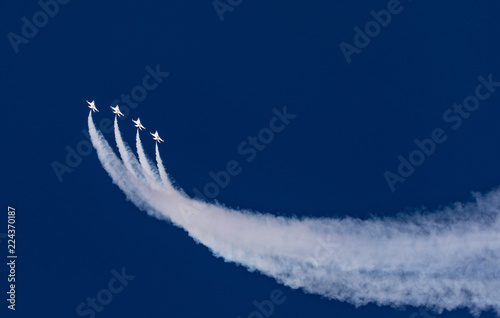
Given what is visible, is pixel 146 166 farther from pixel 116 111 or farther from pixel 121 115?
pixel 116 111

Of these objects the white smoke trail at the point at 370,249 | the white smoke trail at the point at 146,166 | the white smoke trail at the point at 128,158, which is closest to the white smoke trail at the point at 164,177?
the white smoke trail at the point at 370,249

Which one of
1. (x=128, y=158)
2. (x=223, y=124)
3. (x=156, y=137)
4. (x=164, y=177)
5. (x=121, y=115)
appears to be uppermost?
(x=121, y=115)

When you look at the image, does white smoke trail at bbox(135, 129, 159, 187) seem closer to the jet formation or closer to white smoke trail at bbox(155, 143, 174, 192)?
white smoke trail at bbox(155, 143, 174, 192)

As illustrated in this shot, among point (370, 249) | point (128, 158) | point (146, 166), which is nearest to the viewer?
point (370, 249)

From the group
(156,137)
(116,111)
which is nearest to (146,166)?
(156,137)

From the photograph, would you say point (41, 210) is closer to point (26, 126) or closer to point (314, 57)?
point (26, 126)

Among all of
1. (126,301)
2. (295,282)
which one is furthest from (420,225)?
(126,301)

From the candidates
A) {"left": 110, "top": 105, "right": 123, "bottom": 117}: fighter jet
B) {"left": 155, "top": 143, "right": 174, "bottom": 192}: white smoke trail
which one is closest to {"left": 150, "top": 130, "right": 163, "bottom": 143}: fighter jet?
{"left": 155, "top": 143, "right": 174, "bottom": 192}: white smoke trail

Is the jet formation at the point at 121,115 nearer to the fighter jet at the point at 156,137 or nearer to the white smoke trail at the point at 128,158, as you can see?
the fighter jet at the point at 156,137
